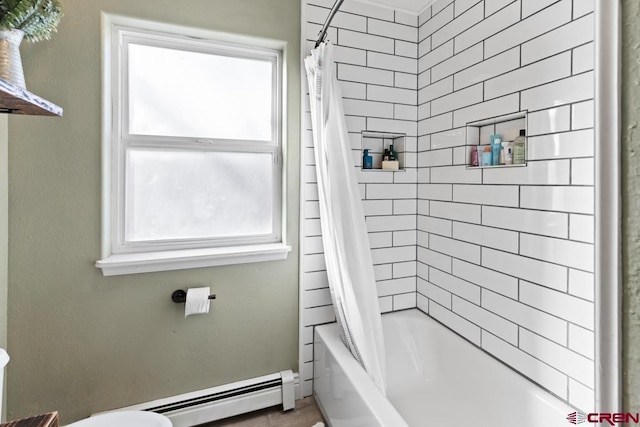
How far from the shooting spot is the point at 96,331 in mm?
1510

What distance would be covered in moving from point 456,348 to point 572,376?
582 millimetres

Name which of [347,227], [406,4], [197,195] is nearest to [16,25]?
[197,195]

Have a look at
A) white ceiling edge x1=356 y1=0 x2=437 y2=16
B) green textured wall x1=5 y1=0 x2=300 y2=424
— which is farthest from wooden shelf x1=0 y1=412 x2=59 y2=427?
white ceiling edge x1=356 y1=0 x2=437 y2=16

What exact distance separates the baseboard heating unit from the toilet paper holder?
1.69ft

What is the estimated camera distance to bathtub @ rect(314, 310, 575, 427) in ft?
4.27

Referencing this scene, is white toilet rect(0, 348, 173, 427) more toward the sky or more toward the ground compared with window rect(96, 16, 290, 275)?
more toward the ground

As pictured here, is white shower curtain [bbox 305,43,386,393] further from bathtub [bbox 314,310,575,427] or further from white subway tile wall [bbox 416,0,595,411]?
white subway tile wall [bbox 416,0,595,411]

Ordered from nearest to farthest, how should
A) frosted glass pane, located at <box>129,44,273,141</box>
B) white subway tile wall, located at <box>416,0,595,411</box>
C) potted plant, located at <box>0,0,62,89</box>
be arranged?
potted plant, located at <box>0,0,62,89</box> < white subway tile wall, located at <box>416,0,595,411</box> < frosted glass pane, located at <box>129,44,273,141</box>

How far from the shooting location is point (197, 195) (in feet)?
5.64

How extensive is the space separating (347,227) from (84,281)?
1278 millimetres

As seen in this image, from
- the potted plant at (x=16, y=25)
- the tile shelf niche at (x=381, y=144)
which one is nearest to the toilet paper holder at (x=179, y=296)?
the potted plant at (x=16, y=25)

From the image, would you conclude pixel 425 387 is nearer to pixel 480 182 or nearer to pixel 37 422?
pixel 480 182

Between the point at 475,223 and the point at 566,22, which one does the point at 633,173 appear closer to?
the point at 566,22

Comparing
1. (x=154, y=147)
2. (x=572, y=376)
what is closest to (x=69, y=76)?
(x=154, y=147)
